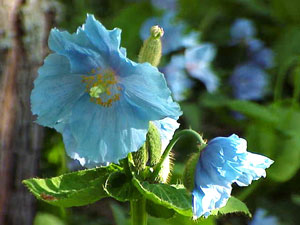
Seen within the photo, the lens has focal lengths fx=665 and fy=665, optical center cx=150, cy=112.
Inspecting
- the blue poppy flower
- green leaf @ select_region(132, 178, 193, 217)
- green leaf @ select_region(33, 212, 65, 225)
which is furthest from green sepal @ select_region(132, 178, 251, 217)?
the blue poppy flower

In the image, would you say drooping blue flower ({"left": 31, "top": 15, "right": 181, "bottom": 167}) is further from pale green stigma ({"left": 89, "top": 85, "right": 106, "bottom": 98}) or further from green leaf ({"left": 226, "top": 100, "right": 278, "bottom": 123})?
green leaf ({"left": 226, "top": 100, "right": 278, "bottom": 123})

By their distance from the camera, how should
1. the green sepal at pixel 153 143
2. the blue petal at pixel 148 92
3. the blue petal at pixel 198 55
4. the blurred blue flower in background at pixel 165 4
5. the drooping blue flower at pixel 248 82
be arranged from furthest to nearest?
the blurred blue flower in background at pixel 165 4
the drooping blue flower at pixel 248 82
the blue petal at pixel 198 55
the green sepal at pixel 153 143
the blue petal at pixel 148 92

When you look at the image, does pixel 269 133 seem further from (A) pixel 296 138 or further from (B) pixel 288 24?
(B) pixel 288 24

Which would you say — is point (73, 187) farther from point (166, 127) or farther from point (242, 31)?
point (242, 31)

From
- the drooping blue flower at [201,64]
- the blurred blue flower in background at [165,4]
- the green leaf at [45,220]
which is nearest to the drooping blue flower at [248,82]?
the drooping blue flower at [201,64]

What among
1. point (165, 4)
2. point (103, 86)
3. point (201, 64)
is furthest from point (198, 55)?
point (103, 86)

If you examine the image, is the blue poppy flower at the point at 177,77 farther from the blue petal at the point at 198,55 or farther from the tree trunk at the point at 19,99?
the tree trunk at the point at 19,99
